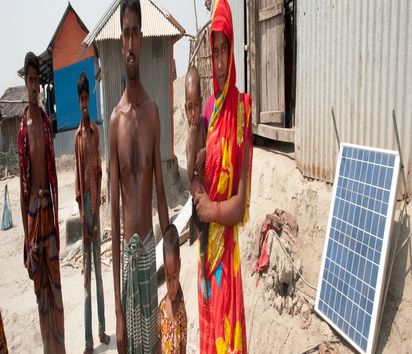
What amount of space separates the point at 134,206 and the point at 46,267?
5.68ft

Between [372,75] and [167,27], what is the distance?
644cm

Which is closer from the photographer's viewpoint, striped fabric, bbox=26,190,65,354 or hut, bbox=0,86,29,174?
striped fabric, bbox=26,190,65,354

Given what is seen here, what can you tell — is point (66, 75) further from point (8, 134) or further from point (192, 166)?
point (192, 166)

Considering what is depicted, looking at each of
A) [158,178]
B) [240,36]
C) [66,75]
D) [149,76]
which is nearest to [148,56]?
[149,76]

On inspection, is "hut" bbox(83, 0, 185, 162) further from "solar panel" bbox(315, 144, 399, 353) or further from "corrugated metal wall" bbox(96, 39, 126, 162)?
"solar panel" bbox(315, 144, 399, 353)

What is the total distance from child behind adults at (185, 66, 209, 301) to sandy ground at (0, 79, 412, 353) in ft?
5.07

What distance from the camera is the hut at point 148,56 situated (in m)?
9.06

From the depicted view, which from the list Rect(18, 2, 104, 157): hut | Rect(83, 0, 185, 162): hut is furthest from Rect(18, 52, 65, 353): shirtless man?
Rect(18, 2, 104, 157): hut

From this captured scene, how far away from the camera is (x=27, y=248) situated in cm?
367

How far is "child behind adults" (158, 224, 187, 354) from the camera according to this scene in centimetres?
242

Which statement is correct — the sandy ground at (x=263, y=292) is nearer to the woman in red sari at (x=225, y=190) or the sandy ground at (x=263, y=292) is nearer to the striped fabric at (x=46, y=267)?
the woman in red sari at (x=225, y=190)

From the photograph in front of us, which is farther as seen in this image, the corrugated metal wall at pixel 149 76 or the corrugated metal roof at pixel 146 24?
the corrugated metal wall at pixel 149 76

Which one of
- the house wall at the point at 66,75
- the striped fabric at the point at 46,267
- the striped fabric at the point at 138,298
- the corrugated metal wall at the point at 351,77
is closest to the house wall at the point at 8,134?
the house wall at the point at 66,75

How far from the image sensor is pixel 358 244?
352cm
